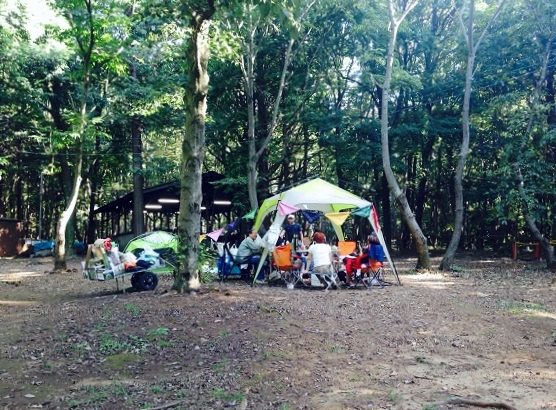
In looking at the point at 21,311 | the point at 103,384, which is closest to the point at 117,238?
the point at 21,311

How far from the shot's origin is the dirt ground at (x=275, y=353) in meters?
4.30

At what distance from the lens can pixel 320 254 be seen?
1003cm

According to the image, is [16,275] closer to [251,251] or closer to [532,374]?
[251,251]

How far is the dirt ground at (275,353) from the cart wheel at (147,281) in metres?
0.93

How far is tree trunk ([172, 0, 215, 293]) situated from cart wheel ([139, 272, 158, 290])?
69.0 inches

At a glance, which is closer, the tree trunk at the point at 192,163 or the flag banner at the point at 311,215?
the tree trunk at the point at 192,163

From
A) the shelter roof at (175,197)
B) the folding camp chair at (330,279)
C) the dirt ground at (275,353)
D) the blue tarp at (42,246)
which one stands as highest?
the shelter roof at (175,197)

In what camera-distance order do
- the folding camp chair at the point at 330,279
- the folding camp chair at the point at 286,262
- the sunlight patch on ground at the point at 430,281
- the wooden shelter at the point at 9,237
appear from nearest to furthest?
the folding camp chair at the point at 330,279
the folding camp chair at the point at 286,262
the sunlight patch on ground at the point at 430,281
the wooden shelter at the point at 9,237

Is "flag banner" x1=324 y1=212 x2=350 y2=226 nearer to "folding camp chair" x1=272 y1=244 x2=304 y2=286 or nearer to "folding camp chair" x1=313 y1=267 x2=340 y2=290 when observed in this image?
"folding camp chair" x1=313 y1=267 x2=340 y2=290

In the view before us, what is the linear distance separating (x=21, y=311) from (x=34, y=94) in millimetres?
12856

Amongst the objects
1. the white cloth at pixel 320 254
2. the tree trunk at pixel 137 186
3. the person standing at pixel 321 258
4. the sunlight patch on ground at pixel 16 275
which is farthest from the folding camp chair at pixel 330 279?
the tree trunk at pixel 137 186

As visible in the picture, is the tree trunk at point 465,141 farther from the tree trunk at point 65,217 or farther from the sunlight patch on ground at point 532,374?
the tree trunk at point 65,217

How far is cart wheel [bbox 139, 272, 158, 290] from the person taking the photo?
9328mm

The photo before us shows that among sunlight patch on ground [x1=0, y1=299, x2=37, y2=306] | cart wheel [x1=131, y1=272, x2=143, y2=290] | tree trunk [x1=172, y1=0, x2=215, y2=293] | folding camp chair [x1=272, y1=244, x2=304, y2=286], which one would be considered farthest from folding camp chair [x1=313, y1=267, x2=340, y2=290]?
sunlight patch on ground [x1=0, y1=299, x2=37, y2=306]
